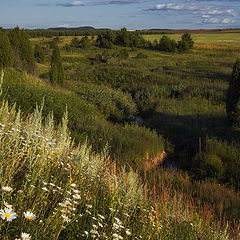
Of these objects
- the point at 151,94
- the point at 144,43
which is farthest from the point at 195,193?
the point at 144,43

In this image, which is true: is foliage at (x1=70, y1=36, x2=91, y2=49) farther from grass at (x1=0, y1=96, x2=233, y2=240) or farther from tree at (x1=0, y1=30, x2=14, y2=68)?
grass at (x1=0, y1=96, x2=233, y2=240)

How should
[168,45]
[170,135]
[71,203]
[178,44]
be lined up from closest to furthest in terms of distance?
[71,203]
[170,135]
[168,45]
[178,44]

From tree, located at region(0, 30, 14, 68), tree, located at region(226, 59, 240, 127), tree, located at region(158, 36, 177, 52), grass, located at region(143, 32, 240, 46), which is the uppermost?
grass, located at region(143, 32, 240, 46)

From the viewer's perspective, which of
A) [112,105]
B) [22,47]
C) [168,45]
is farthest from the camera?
[168,45]

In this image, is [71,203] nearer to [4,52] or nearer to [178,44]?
[4,52]

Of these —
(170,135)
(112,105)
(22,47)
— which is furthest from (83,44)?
(170,135)

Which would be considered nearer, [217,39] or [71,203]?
[71,203]

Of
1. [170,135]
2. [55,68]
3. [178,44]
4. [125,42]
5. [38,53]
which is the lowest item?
[170,135]

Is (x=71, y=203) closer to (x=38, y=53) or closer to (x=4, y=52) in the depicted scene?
(x=4, y=52)

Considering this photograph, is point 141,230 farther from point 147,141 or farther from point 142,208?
point 147,141

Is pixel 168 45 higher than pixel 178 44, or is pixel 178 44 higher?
pixel 178 44

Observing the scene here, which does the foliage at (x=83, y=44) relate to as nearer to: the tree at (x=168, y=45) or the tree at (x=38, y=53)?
the tree at (x=168, y=45)

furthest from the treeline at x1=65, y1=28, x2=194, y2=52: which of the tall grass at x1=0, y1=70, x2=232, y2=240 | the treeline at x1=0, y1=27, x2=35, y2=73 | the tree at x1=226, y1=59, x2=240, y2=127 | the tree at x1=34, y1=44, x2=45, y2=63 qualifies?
the tall grass at x1=0, y1=70, x2=232, y2=240

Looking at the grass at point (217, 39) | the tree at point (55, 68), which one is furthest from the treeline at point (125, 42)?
the tree at point (55, 68)
